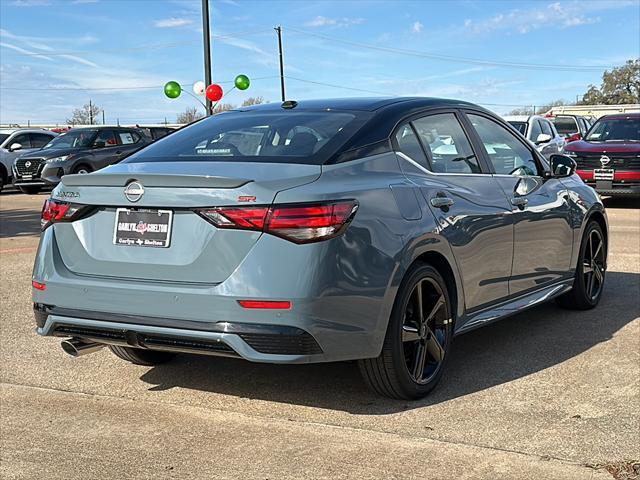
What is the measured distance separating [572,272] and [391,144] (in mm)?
2458

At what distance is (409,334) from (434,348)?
31 cm

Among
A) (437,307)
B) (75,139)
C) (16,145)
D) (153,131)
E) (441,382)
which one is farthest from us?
(153,131)

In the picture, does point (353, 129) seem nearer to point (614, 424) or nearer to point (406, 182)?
point (406, 182)

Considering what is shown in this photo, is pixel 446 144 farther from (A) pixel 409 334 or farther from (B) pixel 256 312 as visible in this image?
(B) pixel 256 312

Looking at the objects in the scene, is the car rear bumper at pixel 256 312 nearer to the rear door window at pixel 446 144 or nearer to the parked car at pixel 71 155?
the rear door window at pixel 446 144

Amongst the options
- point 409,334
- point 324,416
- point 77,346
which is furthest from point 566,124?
point 77,346

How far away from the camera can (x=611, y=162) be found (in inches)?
608

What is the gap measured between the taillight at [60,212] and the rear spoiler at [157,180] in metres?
0.11

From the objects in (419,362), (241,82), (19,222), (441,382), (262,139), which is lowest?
(19,222)

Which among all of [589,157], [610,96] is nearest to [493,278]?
[589,157]

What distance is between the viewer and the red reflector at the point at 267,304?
379 cm

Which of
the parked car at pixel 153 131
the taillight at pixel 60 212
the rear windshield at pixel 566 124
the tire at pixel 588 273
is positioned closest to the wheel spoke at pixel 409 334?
the taillight at pixel 60 212

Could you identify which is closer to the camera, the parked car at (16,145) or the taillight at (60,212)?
the taillight at (60,212)

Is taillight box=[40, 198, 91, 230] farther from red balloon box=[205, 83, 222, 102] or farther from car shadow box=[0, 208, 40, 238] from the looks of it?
red balloon box=[205, 83, 222, 102]
